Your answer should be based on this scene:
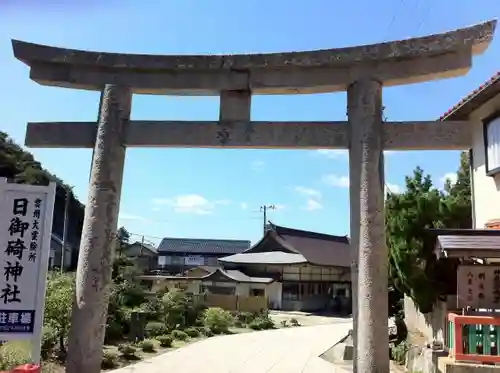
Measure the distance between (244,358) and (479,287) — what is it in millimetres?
8243

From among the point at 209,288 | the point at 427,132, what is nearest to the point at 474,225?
the point at 427,132

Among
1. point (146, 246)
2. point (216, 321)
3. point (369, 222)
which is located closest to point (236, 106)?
point (369, 222)

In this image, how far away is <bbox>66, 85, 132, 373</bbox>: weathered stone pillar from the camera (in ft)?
25.6

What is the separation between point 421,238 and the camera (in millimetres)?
10719

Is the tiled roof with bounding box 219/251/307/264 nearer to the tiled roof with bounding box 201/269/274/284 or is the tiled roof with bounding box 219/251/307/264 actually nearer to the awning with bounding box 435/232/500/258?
the tiled roof with bounding box 201/269/274/284

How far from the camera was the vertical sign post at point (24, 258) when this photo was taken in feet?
23.2

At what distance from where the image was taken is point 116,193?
8312mm

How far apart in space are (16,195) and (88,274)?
163 centimetres

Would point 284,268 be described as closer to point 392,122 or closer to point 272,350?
point 272,350

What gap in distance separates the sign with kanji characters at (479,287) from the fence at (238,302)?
87.4 ft

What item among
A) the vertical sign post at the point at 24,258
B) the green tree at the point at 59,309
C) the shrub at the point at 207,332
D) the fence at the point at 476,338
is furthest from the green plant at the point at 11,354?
the shrub at the point at 207,332

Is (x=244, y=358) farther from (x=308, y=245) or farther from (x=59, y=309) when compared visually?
(x=308, y=245)

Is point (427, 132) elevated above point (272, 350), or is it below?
above

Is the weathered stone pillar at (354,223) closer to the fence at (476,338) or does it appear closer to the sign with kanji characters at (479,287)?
the fence at (476,338)
